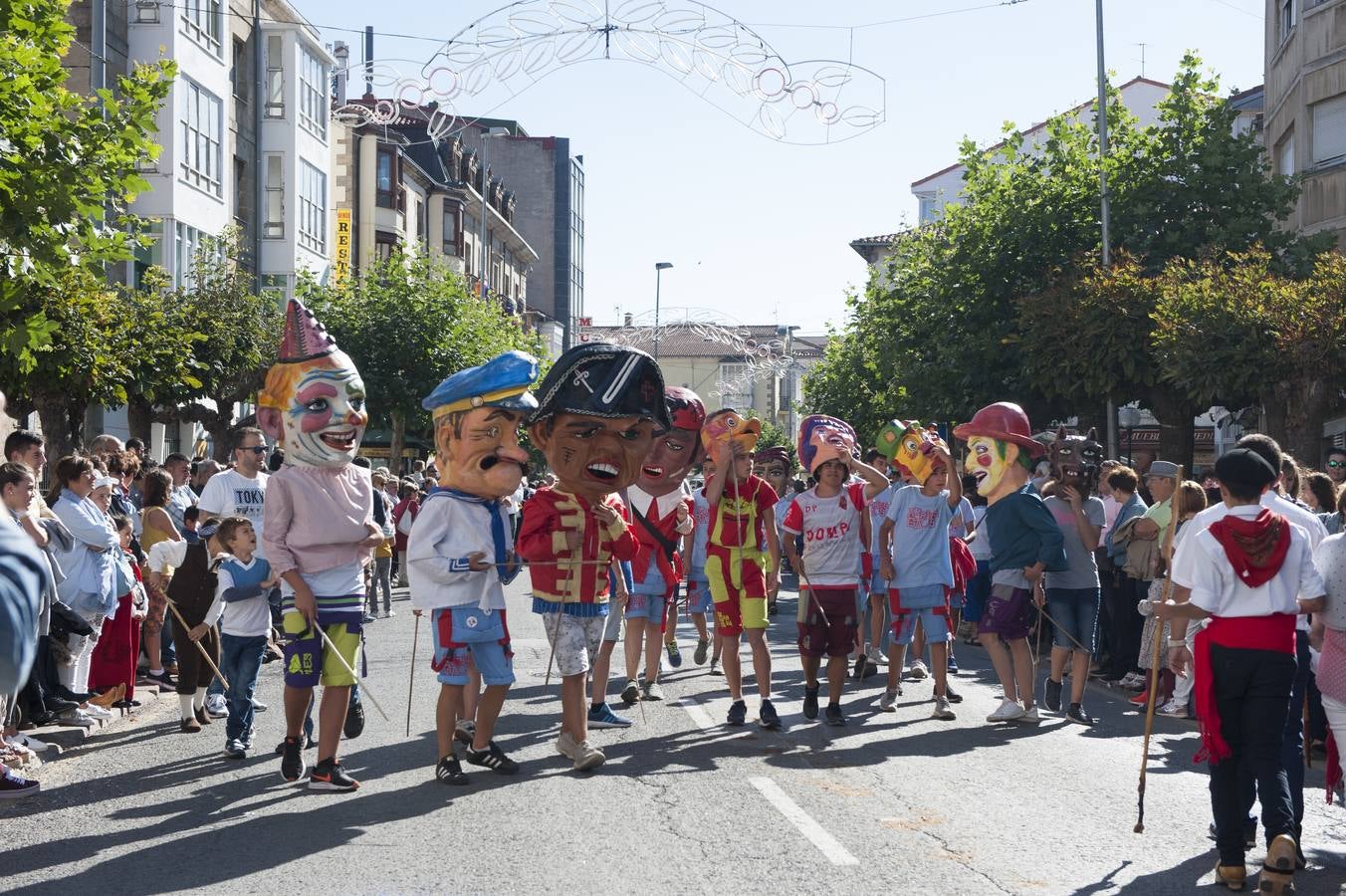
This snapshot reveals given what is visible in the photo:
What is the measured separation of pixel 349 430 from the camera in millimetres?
8344

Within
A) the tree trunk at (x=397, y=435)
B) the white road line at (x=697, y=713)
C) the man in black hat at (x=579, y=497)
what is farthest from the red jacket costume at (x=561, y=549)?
the tree trunk at (x=397, y=435)

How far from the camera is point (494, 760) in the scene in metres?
8.40

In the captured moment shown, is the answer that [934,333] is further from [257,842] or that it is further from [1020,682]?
[257,842]

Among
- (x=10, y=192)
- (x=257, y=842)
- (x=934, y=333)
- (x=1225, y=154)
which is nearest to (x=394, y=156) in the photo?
(x=934, y=333)

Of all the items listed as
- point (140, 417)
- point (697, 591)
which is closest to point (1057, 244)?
point (140, 417)

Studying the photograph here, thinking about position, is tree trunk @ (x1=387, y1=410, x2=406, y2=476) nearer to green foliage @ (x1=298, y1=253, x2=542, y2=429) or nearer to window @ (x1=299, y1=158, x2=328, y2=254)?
green foliage @ (x1=298, y1=253, x2=542, y2=429)

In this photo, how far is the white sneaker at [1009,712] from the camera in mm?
10336

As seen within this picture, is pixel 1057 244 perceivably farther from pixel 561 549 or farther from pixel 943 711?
pixel 561 549

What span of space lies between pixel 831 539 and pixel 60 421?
1171 cm

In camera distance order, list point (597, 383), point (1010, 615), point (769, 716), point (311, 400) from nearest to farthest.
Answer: point (311, 400)
point (597, 383)
point (769, 716)
point (1010, 615)

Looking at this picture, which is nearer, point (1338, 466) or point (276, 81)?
point (1338, 466)

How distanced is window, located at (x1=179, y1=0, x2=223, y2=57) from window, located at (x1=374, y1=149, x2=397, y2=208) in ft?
66.5

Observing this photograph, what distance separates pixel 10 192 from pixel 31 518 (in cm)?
212

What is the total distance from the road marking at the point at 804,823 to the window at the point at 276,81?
32781 mm
